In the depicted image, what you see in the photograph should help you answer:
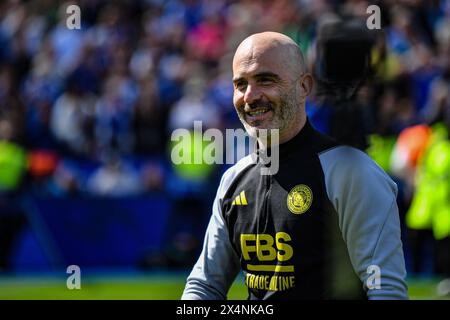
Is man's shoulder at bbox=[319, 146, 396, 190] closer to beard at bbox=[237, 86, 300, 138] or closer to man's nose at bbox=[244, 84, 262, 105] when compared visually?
beard at bbox=[237, 86, 300, 138]

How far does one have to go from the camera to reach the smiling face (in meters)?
3.48

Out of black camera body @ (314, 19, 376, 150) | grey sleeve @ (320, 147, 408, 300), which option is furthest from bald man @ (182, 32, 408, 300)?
black camera body @ (314, 19, 376, 150)

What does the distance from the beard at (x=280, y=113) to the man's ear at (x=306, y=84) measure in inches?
2.1

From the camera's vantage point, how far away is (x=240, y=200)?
3.74 meters

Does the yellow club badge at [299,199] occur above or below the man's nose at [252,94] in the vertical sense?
below

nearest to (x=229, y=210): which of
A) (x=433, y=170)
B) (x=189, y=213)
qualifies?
(x=433, y=170)

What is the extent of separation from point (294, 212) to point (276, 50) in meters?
0.63

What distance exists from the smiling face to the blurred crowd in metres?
7.80

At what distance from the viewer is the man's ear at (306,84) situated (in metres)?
3.61

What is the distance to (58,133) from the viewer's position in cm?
1429

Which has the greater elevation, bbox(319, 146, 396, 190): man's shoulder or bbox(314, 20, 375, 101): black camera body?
bbox(314, 20, 375, 101): black camera body

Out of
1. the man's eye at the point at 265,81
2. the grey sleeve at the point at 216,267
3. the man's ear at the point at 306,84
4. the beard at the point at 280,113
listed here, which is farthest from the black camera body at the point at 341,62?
the grey sleeve at the point at 216,267

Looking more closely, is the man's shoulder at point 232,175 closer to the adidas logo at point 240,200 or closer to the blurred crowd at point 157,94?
the adidas logo at point 240,200
